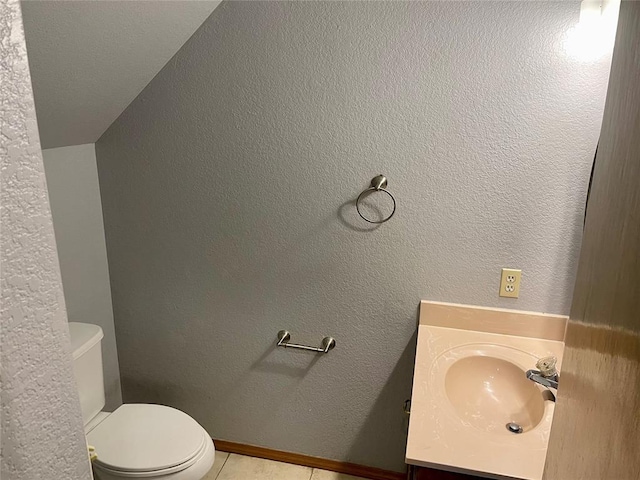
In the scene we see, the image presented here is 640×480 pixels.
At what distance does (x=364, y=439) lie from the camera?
7.45ft

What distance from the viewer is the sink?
171 centimetres

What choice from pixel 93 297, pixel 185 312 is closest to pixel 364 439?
pixel 185 312

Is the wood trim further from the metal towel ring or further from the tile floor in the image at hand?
the metal towel ring

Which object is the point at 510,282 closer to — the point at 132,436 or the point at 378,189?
the point at 378,189

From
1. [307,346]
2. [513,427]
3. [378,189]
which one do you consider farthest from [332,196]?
[513,427]

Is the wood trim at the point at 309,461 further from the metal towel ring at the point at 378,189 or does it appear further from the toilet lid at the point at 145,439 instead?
the metal towel ring at the point at 378,189

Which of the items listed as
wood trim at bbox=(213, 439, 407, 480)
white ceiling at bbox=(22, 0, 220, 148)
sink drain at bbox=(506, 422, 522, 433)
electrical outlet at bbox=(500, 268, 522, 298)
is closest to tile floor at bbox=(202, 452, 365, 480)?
wood trim at bbox=(213, 439, 407, 480)

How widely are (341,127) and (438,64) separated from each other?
38cm

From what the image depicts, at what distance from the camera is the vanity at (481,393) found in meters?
1.39

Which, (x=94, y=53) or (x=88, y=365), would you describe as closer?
(x=94, y=53)

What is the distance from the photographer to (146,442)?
1.89 meters

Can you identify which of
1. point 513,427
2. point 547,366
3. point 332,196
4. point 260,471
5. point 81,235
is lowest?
point 260,471

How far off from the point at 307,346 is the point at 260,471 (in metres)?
0.62

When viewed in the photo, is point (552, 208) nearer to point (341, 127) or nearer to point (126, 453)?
point (341, 127)
